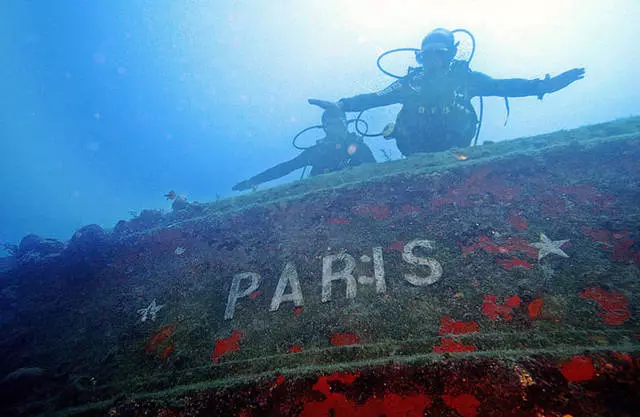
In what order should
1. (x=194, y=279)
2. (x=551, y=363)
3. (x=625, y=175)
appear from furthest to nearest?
(x=194, y=279) → (x=625, y=175) → (x=551, y=363)

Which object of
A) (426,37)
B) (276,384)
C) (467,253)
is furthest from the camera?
(426,37)

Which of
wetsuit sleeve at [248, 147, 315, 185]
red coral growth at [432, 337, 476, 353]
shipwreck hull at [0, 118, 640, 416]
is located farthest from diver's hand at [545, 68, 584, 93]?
red coral growth at [432, 337, 476, 353]

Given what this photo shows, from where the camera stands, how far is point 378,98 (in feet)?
24.9

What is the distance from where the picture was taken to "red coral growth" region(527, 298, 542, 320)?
7.11 feet

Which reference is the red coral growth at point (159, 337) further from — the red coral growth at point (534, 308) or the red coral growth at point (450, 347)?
the red coral growth at point (534, 308)

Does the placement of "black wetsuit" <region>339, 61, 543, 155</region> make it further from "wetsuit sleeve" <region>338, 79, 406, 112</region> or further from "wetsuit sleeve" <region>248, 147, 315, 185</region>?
"wetsuit sleeve" <region>248, 147, 315, 185</region>

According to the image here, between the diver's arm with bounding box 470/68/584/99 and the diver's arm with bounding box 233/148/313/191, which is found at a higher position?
the diver's arm with bounding box 470/68/584/99

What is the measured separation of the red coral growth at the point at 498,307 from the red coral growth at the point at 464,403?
76 centimetres

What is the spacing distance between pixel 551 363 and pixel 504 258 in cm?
110

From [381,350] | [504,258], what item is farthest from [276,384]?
[504,258]

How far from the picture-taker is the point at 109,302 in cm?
356

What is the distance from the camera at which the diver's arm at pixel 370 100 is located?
24.7 feet

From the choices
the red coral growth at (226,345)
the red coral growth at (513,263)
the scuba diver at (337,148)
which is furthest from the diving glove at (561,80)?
the red coral growth at (226,345)

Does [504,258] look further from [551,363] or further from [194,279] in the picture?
[194,279]
